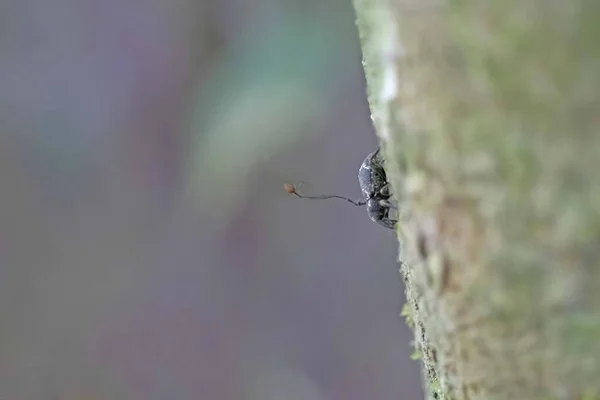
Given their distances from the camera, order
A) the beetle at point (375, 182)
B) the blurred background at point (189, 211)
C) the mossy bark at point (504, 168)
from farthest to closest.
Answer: the blurred background at point (189, 211), the beetle at point (375, 182), the mossy bark at point (504, 168)

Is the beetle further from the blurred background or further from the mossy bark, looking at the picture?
the blurred background

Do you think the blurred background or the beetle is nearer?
the beetle

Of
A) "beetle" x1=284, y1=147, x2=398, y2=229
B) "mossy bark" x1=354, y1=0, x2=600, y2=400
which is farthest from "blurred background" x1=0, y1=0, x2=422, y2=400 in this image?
"mossy bark" x1=354, y1=0, x2=600, y2=400

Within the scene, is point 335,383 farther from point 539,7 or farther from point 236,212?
point 539,7

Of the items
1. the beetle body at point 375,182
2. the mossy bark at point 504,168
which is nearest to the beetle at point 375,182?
the beetle body at point 375,182

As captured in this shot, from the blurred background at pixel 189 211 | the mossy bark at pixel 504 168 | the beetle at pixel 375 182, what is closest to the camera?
the mossy bark at pixel 504 168

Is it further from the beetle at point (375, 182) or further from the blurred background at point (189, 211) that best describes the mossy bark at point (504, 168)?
the blurred background at point (189, 211)
